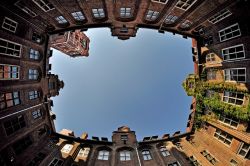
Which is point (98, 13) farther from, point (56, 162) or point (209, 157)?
point (209, 157)

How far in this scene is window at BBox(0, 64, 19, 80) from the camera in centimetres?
2227

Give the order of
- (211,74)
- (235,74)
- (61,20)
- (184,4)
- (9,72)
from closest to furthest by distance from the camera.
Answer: (9,72) < (235,74) < (184,4) < (61,20) < (211,74)

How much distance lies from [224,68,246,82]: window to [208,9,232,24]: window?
280 inches

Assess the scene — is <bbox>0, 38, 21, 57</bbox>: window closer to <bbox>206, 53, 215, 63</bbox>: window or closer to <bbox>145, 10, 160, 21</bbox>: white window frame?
<bbox>145, 10, 160, 21</bbox>: white window frame

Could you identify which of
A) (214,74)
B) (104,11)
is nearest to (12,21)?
(104,11)

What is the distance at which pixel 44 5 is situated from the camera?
24.6 m

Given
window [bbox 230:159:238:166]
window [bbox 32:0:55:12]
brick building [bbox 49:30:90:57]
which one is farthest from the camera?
brick building [bbox 49:30:90:57]

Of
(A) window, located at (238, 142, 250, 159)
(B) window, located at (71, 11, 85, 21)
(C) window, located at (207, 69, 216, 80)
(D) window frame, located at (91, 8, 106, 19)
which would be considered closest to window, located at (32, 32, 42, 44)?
(B) window, located at (71, 11, 85, 21)

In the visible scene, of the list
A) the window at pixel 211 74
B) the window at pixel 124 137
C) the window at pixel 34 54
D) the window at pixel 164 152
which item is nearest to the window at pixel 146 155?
the window at pixel 164 152

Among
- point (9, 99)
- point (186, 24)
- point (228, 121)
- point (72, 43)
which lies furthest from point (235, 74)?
point (72, 43)

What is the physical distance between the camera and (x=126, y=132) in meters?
32.8

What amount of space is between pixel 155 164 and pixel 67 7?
2533 centimetres

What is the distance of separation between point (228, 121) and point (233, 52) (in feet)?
31.8

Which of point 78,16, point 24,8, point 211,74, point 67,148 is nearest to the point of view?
point 24,8
